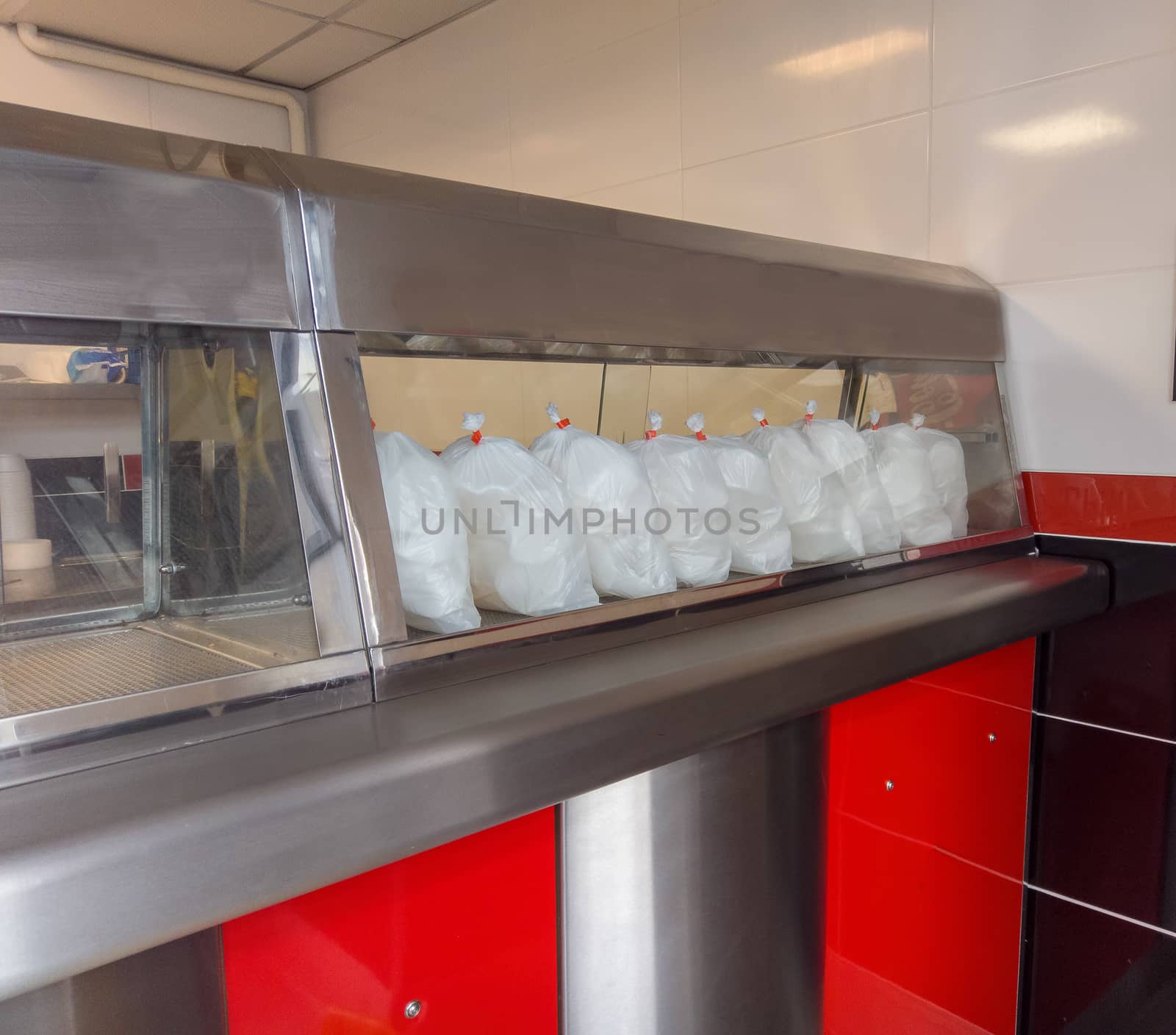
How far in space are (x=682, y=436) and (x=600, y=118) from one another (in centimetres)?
167

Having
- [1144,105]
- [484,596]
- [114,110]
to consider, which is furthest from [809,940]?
[114,110]

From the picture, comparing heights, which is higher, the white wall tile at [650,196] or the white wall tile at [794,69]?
the white wall tile at [794,69]

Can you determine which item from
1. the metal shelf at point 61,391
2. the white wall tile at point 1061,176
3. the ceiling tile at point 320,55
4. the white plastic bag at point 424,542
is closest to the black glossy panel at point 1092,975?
the white wall tile at point 1061,176

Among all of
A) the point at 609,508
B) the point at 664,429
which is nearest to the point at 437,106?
the point at 664,429

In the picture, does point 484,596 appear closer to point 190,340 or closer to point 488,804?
point 488,804

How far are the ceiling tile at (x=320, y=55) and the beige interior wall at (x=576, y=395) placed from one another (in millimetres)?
2377

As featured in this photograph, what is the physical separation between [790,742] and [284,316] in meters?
0.84

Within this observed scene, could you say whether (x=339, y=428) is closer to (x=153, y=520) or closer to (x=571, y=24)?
(x=153, y=520)

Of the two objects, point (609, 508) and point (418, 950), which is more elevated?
point (609, 508)

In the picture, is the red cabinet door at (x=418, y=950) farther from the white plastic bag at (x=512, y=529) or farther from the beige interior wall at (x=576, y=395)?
the beige interior wall at (x=576, y=395)

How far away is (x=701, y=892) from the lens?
1.21m

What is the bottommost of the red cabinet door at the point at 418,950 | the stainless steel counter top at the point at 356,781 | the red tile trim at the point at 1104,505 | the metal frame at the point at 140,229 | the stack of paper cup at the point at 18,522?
the red cabinet door at the point at 418,950

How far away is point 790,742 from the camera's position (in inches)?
51.5

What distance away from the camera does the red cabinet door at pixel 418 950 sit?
0.87m
